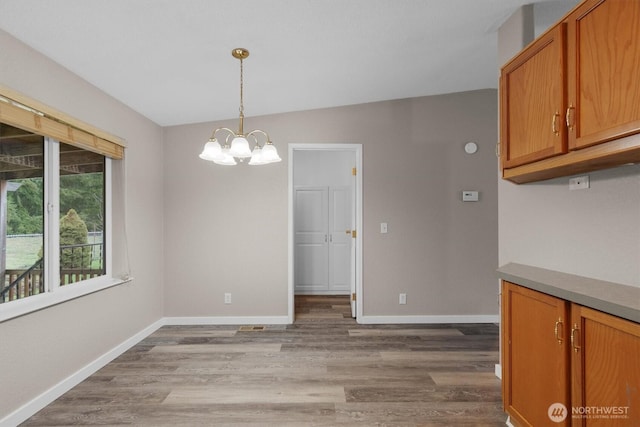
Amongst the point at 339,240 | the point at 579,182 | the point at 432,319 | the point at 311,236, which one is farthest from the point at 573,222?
the point at 311,236

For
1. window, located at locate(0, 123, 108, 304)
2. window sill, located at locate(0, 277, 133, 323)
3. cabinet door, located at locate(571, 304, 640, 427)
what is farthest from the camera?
window, located at locate(0, 123, 108, 304)

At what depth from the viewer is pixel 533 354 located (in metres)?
1.67

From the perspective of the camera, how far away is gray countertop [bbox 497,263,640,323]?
47.2 inches

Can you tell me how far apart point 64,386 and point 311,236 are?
3.73m

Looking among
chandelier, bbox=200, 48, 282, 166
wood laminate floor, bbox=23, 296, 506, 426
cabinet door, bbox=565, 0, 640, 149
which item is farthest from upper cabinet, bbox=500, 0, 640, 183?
wood laminate floor, bbox=23, 296, 506, 426

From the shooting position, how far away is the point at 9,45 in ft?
6.37

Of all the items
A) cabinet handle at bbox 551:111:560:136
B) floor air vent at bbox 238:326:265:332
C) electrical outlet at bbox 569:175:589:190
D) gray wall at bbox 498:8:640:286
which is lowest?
floor air vent at bbox 238:326:265:332

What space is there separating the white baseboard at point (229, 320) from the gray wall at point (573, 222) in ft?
8.34

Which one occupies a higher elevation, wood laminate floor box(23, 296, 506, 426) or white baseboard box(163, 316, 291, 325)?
white baseboard box(163, 316, 291, 325)

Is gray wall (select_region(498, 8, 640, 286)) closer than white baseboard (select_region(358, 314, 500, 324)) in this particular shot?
Yes

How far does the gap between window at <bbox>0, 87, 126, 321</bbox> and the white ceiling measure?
20.2 inches

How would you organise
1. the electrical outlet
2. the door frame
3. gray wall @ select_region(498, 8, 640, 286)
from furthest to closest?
1. the door frame
2. the electrical outlet
3. gray wall @ select_region(498, 8, 640, 286)

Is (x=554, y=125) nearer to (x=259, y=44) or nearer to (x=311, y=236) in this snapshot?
(x=259, y=44)

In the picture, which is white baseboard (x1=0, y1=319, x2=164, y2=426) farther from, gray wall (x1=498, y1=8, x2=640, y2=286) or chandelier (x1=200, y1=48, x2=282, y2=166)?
gray wall (x1=498, y1=8, x2=640, y2=286)
